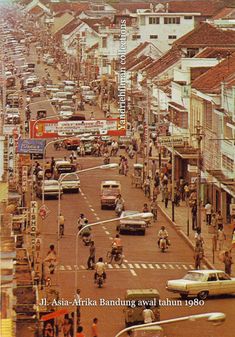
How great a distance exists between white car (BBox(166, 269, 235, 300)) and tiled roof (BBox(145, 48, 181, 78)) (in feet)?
130

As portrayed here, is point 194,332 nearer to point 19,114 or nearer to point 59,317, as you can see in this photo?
point 59,317

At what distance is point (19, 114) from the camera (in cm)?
7031

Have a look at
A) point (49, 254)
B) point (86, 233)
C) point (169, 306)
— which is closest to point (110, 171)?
point (86, 233)

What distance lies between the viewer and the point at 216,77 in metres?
50.5

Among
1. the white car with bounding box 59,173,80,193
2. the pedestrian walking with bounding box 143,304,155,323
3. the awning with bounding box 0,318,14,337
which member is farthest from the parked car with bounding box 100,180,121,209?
the awning with bounding box 0,318,14,337

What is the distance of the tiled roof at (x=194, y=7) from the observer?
9599 centimetres

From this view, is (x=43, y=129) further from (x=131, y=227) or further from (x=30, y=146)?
(x=131, y=227)

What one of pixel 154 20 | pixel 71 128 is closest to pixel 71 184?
pixel 71 128

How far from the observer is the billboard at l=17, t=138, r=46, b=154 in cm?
4616

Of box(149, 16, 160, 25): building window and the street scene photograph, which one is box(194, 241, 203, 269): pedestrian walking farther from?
box(149, 16, 160, 25): building window

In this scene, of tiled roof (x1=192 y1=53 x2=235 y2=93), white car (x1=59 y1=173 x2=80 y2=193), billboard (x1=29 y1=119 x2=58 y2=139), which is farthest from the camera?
billboard (x1=29 y1=119 x2=58 y2=139)

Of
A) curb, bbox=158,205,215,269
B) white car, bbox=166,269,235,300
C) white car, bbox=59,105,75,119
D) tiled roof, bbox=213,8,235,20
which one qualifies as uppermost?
tiled roof, bbox=213,8,235,20

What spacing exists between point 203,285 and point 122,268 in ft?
15.4

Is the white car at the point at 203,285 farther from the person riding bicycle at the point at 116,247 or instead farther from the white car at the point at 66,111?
the white car at the point at 66,111
